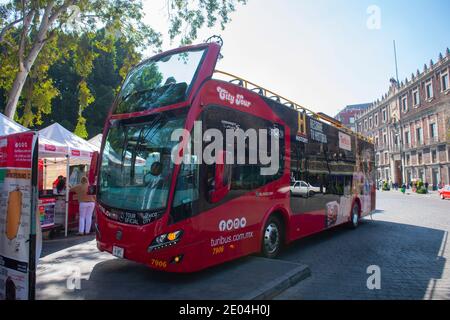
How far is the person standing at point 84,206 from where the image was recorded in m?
9.56

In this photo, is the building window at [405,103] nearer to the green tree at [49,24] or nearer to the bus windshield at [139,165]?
the green tree at [49,24]

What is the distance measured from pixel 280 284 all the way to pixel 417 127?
180 feet

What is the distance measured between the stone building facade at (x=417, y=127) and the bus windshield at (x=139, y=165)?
40655 mm

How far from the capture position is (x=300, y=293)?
4875 mm

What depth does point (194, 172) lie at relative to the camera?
4922 mm

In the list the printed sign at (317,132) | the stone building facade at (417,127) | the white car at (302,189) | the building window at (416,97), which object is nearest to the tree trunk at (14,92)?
the printed sign at (317,132)

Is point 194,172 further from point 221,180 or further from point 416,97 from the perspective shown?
point 416,97

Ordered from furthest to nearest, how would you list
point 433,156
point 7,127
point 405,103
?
point 405,103 < point 433,156 < point 7,127

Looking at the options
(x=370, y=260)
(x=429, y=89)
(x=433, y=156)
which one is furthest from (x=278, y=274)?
(x=429, y=89)

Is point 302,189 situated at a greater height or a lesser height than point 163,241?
greater

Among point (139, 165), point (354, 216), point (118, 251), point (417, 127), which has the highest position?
point (417, 127)

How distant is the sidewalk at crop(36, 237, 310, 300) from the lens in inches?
177

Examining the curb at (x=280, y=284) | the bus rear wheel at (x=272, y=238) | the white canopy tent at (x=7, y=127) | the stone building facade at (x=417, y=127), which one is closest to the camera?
the curb at (x=280, y=284)

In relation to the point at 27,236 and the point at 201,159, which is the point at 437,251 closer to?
the point at 201,159
